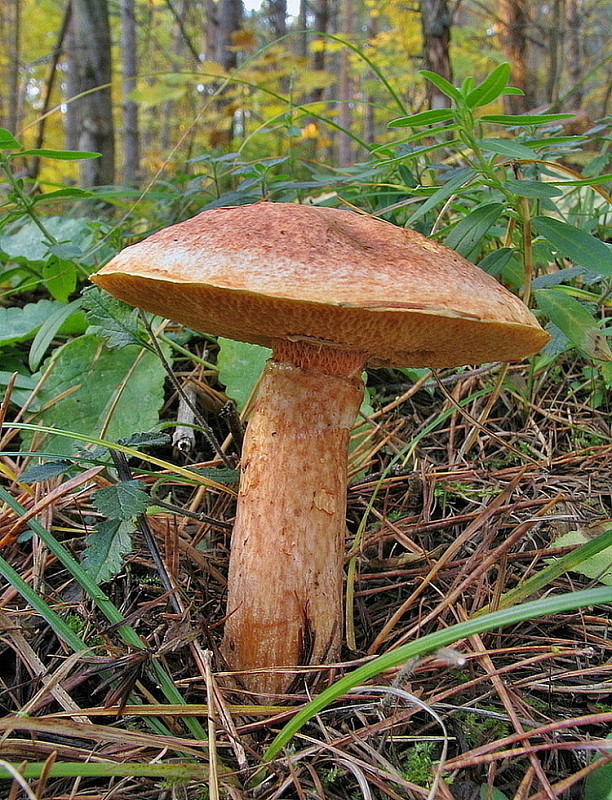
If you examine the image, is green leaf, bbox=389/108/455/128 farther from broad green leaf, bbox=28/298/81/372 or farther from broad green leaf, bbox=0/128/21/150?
broad green leaf, bbox=28/298/81/372

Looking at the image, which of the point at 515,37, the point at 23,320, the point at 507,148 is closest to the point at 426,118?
the point at 507,148

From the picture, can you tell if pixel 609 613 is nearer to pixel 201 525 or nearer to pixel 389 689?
pixel 389 689

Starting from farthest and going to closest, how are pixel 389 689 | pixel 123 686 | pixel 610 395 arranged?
pixel 610 395 < pixel 123 686 < pixel 389 689

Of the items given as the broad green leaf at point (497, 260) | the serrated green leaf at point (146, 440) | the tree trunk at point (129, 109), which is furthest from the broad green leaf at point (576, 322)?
the tree trunk at point (129, 109)

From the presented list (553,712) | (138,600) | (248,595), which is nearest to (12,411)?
(138,600)

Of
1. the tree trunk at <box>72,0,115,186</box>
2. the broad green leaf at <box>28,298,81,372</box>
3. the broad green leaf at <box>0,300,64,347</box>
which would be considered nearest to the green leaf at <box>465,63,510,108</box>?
the broad green leaf at <box>28,298,81,372</box>

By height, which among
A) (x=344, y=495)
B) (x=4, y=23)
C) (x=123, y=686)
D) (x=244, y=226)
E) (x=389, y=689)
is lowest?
(x=123, y=686)
